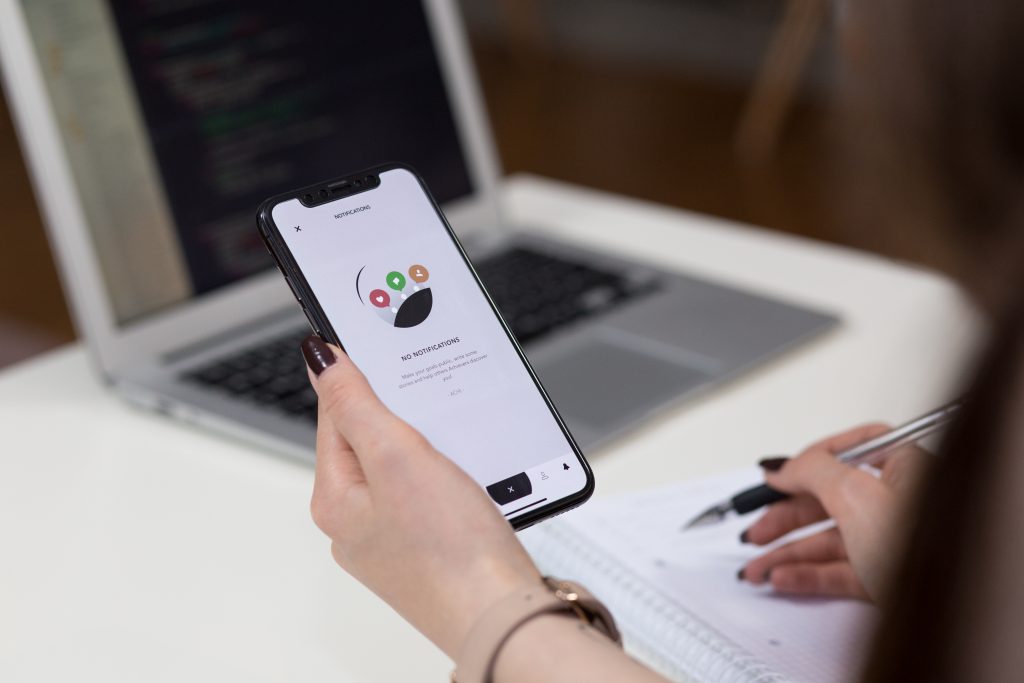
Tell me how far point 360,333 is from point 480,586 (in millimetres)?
168

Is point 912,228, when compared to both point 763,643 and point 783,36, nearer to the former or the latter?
point 763,643

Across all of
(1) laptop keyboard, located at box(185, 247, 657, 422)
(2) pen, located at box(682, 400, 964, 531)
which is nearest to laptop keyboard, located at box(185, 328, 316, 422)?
(1) laptop keyboard, located at box(185, 247, 657, 422)

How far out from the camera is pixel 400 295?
604 millimetres

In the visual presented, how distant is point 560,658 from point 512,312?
558 mm

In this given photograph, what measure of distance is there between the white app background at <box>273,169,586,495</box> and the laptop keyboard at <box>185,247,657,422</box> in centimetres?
21

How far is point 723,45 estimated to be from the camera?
3.90 metres

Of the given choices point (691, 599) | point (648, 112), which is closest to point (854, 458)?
point (691, 599)

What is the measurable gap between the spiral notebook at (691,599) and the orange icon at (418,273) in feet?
0.57

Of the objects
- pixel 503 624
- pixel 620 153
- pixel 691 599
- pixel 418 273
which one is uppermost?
pixel 418 273

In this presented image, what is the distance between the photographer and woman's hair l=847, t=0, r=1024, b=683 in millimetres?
335

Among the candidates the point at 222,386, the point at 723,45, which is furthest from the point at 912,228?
the point at 723,45

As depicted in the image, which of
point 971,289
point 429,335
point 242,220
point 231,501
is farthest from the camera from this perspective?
point 242,220

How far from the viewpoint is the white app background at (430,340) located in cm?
58

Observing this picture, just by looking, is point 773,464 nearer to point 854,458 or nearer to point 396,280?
point 854,458
